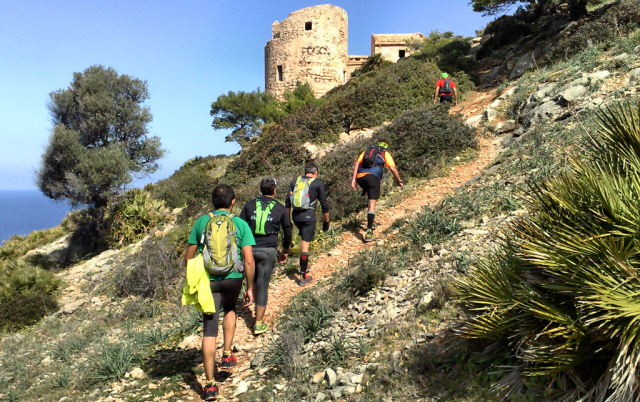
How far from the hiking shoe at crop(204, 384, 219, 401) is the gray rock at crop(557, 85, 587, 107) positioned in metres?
10.0

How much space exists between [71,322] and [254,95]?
79.4 feet

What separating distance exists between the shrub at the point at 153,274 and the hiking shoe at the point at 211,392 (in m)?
4.64

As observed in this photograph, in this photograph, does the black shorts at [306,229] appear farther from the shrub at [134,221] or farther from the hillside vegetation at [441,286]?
the shrub at [134,221]

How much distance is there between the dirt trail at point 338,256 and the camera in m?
5.05

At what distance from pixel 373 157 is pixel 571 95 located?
6.01m

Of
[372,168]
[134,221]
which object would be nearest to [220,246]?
[372,168]

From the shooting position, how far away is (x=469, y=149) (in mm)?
11203

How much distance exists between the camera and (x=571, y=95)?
32.2 feet

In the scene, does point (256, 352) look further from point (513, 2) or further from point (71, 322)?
point (513, 2)

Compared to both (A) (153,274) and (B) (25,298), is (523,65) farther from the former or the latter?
(B) (25,298)

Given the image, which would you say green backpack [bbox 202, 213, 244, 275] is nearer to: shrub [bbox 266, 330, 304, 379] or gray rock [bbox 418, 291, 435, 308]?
shrub [bbox 266, 330, 304, 379]

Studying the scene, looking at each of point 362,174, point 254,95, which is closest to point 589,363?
point 362,174

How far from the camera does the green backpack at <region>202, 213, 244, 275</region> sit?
4016 millimetres

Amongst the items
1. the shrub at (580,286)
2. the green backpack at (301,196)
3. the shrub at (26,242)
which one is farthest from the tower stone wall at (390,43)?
the shrub at (580,286)
